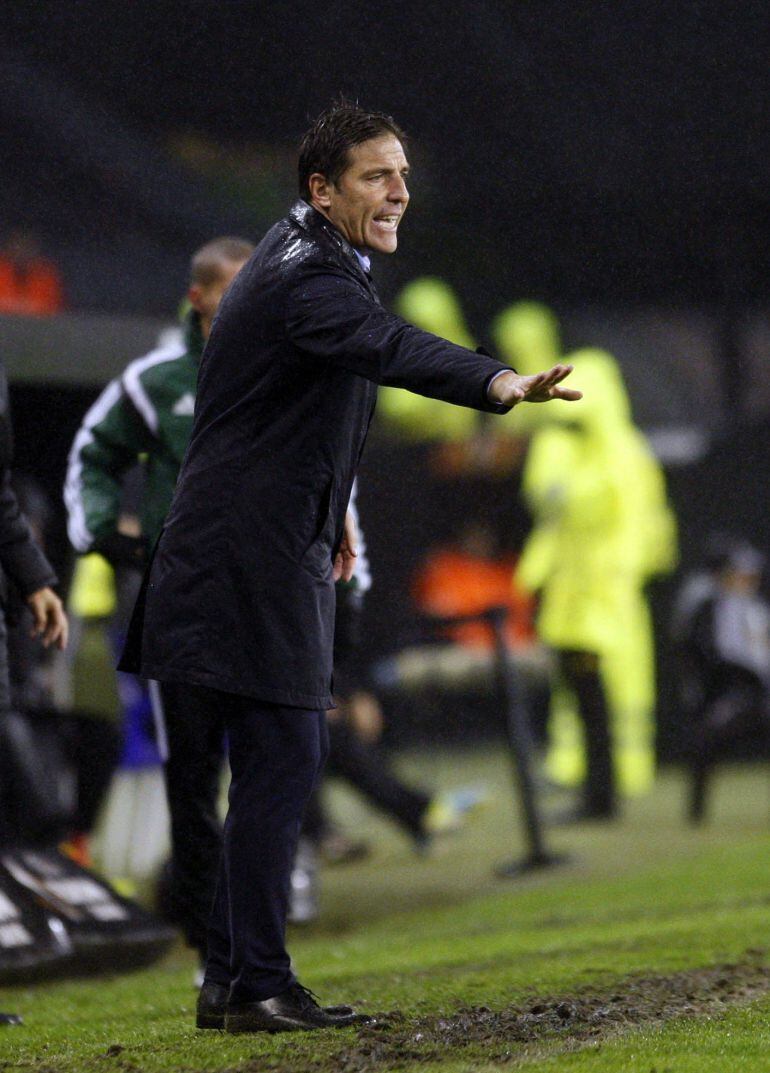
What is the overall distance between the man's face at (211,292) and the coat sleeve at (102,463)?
1.15 ft

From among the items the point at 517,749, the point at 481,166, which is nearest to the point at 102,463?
the point at 517,749

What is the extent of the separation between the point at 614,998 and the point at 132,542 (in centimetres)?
192

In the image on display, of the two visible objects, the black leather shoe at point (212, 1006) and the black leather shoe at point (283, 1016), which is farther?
the black leather shoe at point (212, 1006)

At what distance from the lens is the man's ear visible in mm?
3615

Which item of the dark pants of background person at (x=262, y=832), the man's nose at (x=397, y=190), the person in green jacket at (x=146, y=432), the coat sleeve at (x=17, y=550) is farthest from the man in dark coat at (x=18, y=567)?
the man's nose at (x=397, y=190)

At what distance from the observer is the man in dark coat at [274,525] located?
3.50m

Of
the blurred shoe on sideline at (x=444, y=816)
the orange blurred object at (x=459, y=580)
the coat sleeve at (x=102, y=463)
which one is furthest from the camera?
the orange blurred object at (x=459, y=580)

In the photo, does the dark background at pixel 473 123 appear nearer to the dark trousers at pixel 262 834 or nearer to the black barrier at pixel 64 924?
the black barrier at pixel 64 924

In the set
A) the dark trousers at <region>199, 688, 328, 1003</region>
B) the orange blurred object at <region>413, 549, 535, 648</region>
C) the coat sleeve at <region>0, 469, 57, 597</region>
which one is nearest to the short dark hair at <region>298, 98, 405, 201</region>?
the dark trousers at <region>199, 688, 328, 1003</region>

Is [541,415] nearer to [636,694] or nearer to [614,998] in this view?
[636,694]

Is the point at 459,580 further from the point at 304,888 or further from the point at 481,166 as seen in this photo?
the point at 304,888

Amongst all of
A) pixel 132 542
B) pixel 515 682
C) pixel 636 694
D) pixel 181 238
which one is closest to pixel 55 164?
pixel 181 238

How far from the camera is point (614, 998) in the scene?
4047mm

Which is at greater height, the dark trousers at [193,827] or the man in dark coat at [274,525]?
the man in dark coat at [274,525]
